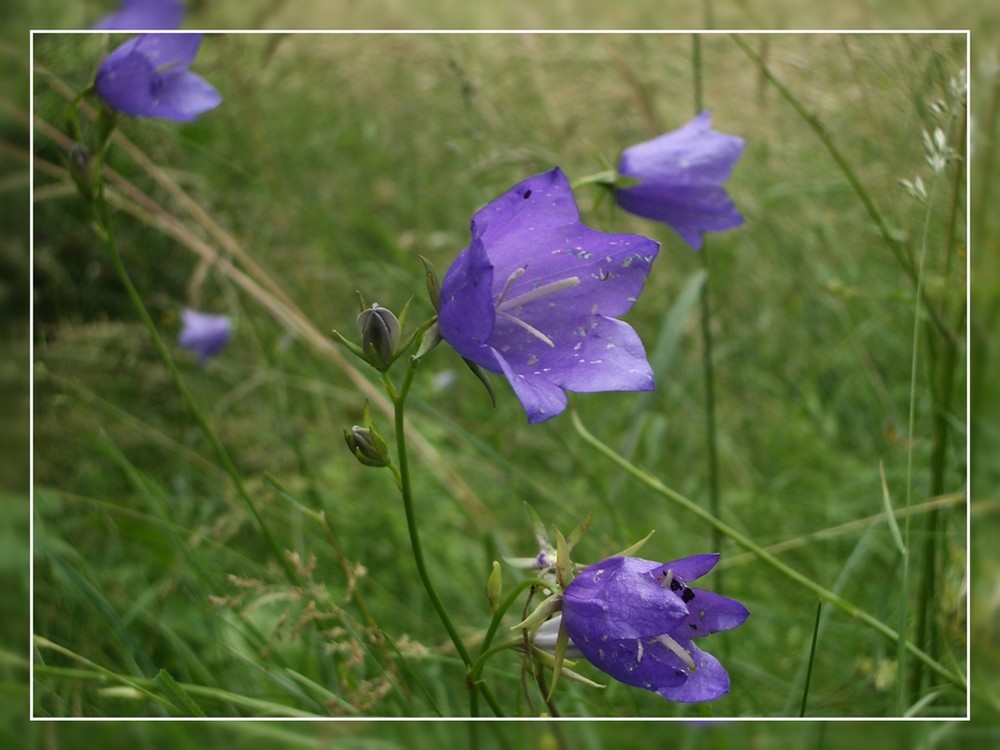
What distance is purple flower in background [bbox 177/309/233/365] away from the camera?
1.85 m

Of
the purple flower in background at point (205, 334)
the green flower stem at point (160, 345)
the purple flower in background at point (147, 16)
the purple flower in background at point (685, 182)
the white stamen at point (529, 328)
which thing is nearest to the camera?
the white stamen at point (529, 328)

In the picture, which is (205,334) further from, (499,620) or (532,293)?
(499,620)

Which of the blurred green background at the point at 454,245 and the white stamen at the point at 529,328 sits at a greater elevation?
the white stamen at the point at 529,328

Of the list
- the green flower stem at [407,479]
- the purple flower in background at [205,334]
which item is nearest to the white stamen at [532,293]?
the green flower stem at [407,479]

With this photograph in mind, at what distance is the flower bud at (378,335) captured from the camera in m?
0.98

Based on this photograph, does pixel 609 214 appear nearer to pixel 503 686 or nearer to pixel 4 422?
pixel 503 686

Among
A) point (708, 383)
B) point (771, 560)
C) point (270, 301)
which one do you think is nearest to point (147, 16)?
point (270, 301)

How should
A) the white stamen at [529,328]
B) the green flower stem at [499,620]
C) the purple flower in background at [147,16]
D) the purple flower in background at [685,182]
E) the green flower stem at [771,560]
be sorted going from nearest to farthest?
1. the green flower stem at [499,620]
2. the white stamen at [529,328]
3. the green flower stem at [771,560]
4. the purple flower in background at [685,182]
5. the purple flower in background at [147,16]

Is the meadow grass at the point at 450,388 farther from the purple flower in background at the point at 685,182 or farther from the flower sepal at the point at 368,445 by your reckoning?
the flower sepal at the point at 368,445

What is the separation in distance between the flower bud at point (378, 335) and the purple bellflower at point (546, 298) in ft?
0.16

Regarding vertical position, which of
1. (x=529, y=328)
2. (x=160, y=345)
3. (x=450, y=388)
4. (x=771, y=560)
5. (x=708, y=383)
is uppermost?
(x=529, y=328)

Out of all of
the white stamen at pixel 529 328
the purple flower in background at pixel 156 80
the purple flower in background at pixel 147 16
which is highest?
the purple flower in background at pixel 147 16

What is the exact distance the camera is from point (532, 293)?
1.09 metres

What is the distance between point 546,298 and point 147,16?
0.84 m
